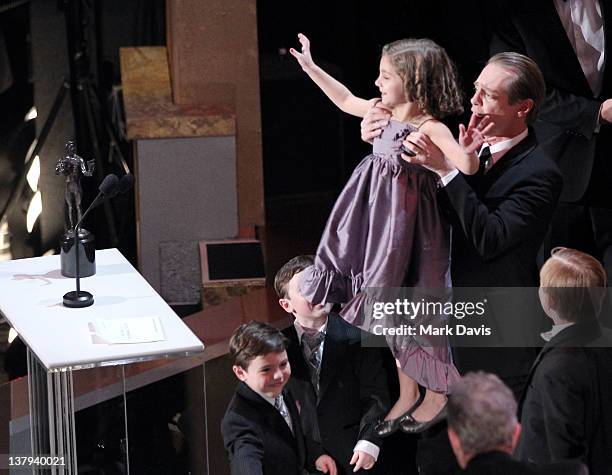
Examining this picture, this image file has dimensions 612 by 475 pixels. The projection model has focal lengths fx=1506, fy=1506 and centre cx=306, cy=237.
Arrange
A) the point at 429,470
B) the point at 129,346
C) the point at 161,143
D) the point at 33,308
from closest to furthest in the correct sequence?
the point at 129,346, the point at 33,308, the point at 429,470, the point at 161,143

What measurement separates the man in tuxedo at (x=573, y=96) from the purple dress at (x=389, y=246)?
0.43m

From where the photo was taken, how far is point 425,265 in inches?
215

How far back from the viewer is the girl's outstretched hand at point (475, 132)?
5.34 m

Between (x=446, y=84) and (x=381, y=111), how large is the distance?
258 millimetres

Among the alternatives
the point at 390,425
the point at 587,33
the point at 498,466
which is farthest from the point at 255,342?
the point at 587,33

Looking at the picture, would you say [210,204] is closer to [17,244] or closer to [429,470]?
[17,244]

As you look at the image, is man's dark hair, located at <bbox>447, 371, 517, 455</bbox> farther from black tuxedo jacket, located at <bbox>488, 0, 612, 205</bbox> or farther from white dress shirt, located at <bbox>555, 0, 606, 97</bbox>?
white dress shirt, located at <bbox>555, 0, 606, 97</bbox>

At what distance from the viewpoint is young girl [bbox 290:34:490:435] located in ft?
17.6

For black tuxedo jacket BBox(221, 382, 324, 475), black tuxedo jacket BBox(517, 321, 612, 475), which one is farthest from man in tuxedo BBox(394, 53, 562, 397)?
black tuxedo jacket BBox(221, 382, 324, 475)

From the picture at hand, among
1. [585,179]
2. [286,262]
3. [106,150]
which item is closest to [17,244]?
[106,150]

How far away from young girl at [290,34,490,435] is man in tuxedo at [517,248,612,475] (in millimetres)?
362

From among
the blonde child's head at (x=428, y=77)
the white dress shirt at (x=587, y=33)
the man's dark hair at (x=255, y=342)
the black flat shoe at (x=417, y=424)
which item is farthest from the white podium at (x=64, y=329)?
the white dress shirt at (x=587, y=33)

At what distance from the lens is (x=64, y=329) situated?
5059 mm

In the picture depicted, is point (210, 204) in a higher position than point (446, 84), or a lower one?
lower
